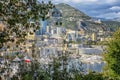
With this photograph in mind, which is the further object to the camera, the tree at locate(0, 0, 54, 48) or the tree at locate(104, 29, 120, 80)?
the tree at locate(104, 29, 120, 80)

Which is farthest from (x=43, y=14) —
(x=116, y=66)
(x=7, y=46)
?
(x=116, y=66)

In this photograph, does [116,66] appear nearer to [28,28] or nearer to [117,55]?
[117,55]

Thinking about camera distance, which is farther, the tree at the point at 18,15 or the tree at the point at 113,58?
the tree at the point at 113,58

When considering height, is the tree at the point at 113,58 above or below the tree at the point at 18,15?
below

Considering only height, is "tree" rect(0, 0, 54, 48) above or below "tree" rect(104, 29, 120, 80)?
above
